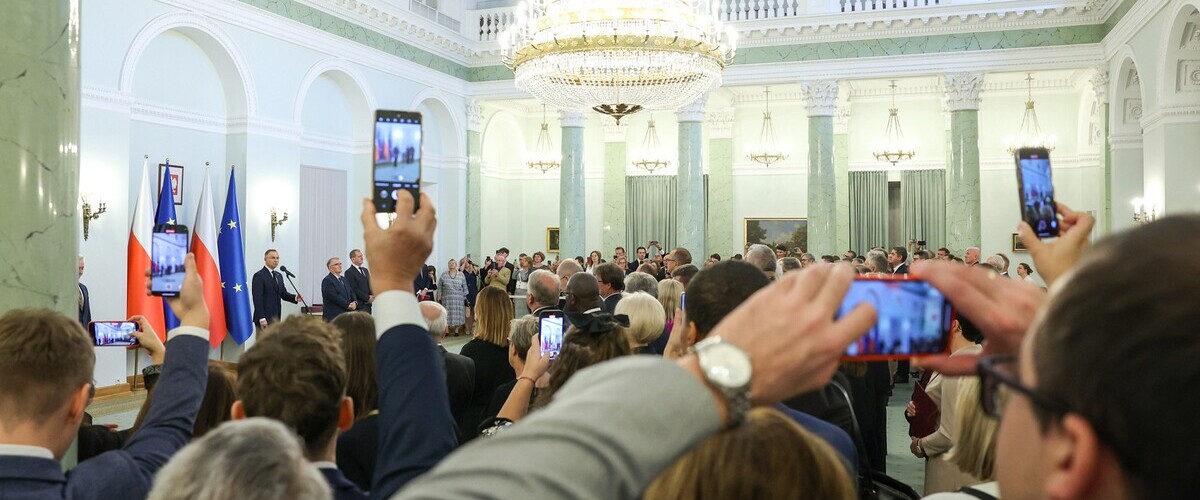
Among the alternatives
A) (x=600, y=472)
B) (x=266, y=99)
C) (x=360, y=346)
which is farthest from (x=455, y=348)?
(x=600, y=472)

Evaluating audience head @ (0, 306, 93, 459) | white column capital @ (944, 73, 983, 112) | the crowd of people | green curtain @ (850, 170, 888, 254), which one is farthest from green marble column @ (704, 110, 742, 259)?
audience head @ (0, 306, 93, 459)

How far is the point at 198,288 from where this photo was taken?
252cm

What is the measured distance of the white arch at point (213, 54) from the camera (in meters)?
11.4

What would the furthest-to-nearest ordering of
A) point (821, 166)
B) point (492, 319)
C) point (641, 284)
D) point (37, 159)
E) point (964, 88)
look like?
point (821, 166) → point (964, 88) → point (641, 284) → point (492, 319) → point (37, 159)

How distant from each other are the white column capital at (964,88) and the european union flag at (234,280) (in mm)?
12221

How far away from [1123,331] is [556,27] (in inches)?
397

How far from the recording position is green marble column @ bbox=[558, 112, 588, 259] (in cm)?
1884

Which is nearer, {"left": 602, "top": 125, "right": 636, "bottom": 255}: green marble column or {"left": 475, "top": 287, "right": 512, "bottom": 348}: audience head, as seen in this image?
{"left": 475, "top": 287, "right": 512, "bottom": 348}: audience head

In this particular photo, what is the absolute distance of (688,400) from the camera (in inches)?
31.7

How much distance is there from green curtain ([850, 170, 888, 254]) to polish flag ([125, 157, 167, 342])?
16312 millimetres

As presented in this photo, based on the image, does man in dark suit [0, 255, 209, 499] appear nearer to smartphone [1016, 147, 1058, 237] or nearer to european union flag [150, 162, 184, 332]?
smartphone [1016, 147, 1058, 237]

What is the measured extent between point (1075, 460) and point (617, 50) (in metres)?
9.76

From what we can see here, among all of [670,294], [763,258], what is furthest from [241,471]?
[763,258]

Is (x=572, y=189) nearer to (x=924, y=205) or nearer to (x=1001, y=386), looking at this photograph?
(x=924, y=205)
